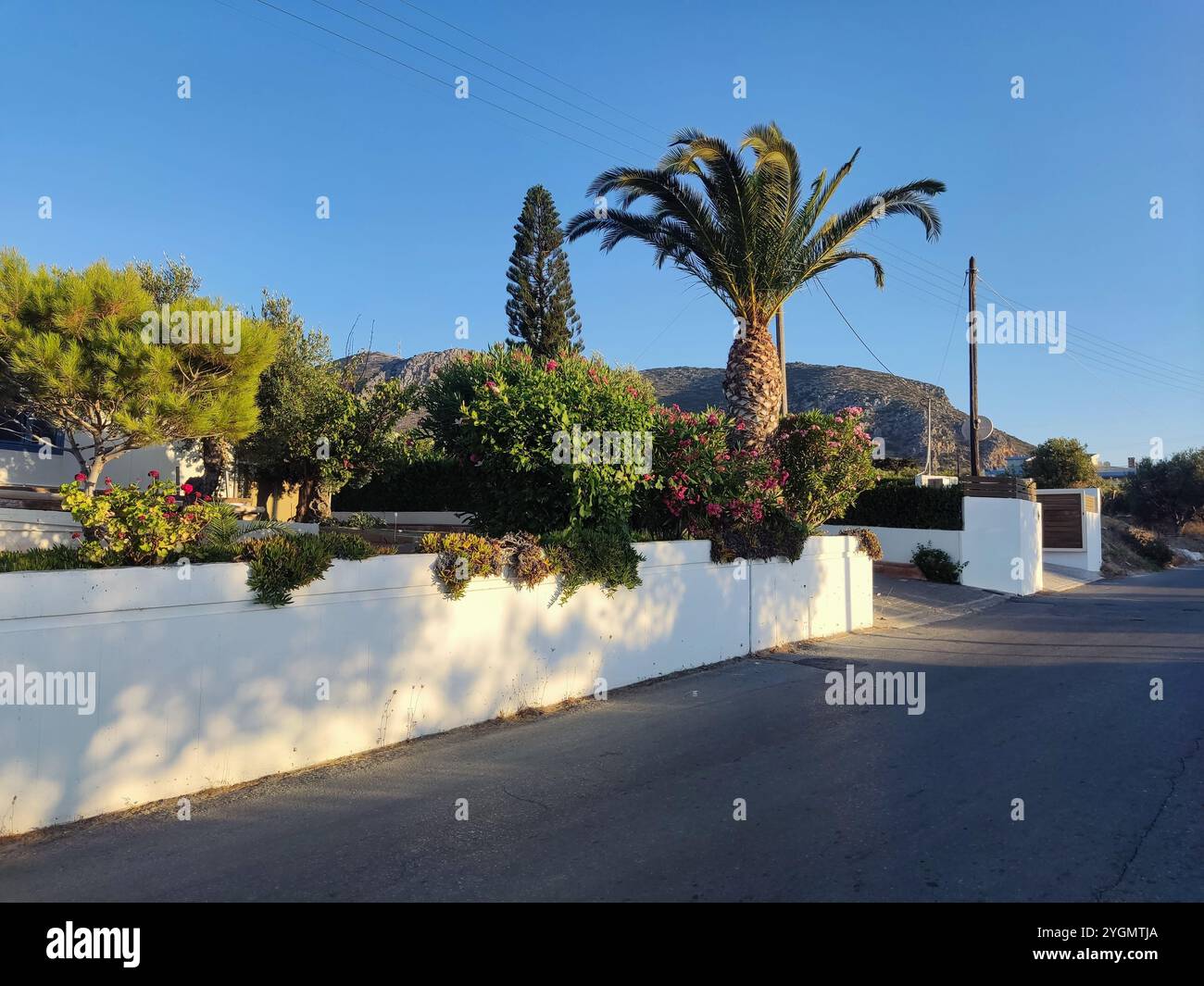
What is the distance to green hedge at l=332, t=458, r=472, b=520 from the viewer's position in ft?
78.3

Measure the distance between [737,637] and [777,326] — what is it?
44.1 feet

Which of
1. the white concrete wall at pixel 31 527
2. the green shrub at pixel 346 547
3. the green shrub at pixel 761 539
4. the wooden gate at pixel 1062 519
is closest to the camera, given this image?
the green shrub at pixel 346 547

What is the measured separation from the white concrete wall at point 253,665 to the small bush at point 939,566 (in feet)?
44.2

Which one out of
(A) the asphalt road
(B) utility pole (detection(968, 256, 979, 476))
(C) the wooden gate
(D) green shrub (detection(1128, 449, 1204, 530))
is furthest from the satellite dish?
(D) green shrub (detection(1128, 449, 1204, 530))

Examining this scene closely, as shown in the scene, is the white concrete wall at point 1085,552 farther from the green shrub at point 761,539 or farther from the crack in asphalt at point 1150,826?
the crack in asphalt at point 1150,826

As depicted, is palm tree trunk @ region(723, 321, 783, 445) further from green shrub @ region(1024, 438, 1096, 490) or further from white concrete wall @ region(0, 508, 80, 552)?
green shrub @ region(1024, 438, 1096, 490)

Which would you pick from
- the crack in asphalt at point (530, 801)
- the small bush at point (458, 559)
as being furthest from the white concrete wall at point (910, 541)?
the crack in asphalt at point (530, 801)

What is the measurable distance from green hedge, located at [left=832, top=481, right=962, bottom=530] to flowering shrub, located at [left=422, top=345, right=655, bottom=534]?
41.0 feet

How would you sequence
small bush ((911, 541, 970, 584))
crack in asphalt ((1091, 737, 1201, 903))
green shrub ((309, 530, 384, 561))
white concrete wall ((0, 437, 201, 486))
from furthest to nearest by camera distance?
white concrete wall ((0, 437, 201, 486)) < small bush ((911, 541, 970, 584)) < green shrub ((309, 530, 384, 561)) < crack in asphalt ((1091, 737, 1201, 903))

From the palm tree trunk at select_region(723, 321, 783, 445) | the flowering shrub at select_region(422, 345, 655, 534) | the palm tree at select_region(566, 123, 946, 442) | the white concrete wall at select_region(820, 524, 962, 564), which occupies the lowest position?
the white concrete wall at select_region(820, 524, 962, 564)

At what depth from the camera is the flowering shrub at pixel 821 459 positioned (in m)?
12.8

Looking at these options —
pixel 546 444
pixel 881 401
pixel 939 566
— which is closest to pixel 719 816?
pixel 546 444

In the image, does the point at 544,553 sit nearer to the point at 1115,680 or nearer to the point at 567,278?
the point at 1115,680

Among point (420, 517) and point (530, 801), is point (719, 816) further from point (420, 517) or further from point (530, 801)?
point (420, 517)
